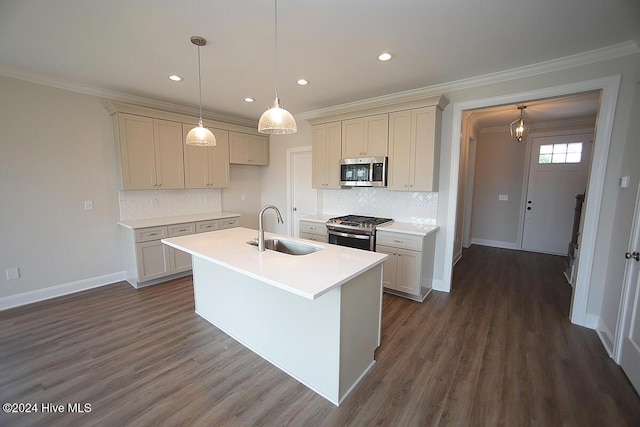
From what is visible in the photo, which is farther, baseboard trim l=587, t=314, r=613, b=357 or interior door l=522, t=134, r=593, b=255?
interior door l=522, t=134, r=593, b=255

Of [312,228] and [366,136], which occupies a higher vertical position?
[366,136]

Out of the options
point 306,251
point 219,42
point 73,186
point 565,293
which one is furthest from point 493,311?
point 73,186

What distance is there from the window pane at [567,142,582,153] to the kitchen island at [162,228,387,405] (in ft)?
17.8

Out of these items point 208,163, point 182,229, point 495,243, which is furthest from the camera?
point 495,243

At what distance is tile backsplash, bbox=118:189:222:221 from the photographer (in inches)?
152

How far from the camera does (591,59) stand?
250cm

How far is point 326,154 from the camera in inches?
165

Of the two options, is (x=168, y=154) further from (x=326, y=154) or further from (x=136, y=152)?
(x=326, y=154)

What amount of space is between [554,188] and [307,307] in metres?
5.90

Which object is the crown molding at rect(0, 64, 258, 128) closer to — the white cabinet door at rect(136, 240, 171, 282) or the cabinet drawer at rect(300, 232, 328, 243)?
the white cabinet door at rect(136, 240, 171, 282)

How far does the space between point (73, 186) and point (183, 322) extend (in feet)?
7.77

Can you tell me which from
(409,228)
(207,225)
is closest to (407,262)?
(409,228)

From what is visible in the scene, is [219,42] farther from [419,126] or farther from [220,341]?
[220,341]

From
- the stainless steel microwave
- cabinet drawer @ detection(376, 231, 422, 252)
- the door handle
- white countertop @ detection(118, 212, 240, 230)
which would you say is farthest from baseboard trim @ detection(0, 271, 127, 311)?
the door handle
